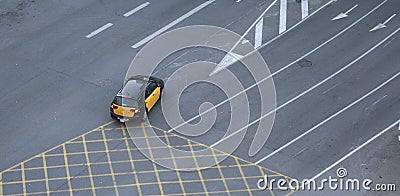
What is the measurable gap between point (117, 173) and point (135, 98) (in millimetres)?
4731

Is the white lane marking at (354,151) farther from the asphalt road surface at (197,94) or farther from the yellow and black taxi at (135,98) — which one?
the yellow and black taxi at (135,98)

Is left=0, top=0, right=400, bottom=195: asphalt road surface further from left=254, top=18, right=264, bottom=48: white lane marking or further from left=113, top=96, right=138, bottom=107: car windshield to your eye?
left=113, top=96, right=138, bottom=107: car windshield

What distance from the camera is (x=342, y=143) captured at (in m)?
36.2

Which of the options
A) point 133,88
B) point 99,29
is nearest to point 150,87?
point 133,88

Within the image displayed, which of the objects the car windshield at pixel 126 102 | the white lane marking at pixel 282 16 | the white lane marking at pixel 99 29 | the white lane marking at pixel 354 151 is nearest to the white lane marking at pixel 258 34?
the white lane marking at pixel 282 16

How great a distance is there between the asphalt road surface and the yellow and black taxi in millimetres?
730

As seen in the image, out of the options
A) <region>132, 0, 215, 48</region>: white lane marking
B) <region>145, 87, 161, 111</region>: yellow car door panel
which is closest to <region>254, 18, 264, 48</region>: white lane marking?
<region>132, 0, 215, 48</region>: white lane marking

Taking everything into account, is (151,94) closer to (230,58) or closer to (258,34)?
(230,58)

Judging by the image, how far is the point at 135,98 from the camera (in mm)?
36562

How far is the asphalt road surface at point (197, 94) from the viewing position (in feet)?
111

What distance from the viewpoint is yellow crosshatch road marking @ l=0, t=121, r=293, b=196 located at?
107ft

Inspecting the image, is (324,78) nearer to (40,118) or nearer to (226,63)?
(226,63)

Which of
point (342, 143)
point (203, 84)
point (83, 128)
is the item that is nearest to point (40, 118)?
point (83, 128)

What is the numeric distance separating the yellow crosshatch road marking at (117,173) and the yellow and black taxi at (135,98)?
1.48m
